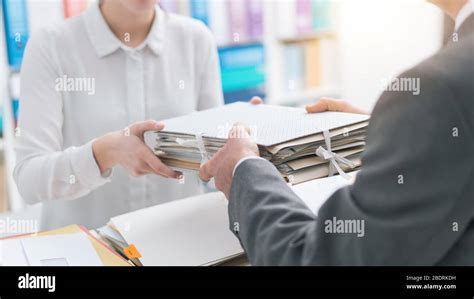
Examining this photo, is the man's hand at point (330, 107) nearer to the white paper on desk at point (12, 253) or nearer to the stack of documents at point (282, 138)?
the stack of documents at point (282, 138)

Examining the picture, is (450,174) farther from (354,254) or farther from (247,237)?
(247,237)

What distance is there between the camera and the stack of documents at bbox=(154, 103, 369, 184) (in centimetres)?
95

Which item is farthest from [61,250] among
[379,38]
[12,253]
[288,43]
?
[379,38]

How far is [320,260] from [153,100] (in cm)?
94

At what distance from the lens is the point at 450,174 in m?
0.63

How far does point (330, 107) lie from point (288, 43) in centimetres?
202

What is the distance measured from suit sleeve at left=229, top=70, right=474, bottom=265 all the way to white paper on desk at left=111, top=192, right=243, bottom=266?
26 cm

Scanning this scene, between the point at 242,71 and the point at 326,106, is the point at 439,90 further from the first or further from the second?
the point at 242,71

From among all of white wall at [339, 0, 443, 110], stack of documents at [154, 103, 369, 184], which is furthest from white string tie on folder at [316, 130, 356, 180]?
white wall at [339, 0, 443, 110]

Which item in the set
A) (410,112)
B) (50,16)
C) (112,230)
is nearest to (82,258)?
(112,230)

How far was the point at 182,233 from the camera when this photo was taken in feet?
3.22
